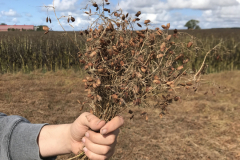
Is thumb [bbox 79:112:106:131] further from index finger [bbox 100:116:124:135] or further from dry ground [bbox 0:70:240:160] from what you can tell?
dry ground [bbox 0:70:240:160]

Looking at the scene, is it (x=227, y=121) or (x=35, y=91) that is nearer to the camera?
(x=227, y=121)

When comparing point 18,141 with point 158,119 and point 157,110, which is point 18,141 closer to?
point 158,119

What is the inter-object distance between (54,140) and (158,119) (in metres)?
2.86

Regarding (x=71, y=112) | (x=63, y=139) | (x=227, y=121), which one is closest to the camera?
(x=63, y=139)

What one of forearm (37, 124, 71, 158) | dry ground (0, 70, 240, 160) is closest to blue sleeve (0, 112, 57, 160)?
forearm (37, 124, 71, 158)

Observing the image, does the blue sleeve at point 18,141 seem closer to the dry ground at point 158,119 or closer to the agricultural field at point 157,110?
the agricultural field at point 157,110

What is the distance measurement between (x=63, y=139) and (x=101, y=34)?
2.59ft

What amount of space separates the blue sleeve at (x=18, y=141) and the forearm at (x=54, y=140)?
4 centimetres

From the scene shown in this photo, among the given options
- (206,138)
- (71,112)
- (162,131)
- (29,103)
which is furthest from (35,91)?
(206,138)

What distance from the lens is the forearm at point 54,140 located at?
1.38m

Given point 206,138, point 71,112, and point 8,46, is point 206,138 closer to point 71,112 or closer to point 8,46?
point 71,112

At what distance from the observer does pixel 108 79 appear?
124 centimetres

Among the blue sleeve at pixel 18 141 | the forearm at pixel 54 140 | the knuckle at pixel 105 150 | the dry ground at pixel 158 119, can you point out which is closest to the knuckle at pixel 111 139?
the knuckle at pixel 105 150

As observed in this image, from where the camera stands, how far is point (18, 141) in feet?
4.39
